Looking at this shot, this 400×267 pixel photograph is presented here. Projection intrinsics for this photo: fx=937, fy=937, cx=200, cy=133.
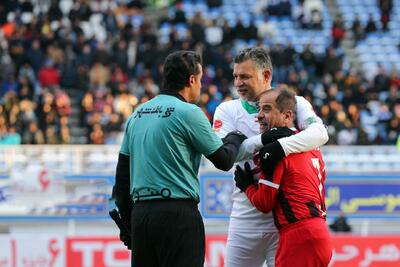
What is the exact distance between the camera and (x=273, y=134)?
5.38 m

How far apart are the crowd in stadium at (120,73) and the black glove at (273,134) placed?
1287cm

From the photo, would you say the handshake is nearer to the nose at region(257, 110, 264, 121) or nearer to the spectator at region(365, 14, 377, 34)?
the nose at region(257, 110, 264, 121)

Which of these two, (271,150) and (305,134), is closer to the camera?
(271,150)

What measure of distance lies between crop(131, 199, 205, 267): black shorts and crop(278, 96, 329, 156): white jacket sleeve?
65 centimetres

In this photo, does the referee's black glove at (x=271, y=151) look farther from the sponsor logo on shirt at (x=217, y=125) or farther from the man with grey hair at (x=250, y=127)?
the sponsor logo on shirt at (x=217, y=125)

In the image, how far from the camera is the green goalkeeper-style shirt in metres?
5.09

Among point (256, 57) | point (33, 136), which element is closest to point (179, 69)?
point (256, 57)

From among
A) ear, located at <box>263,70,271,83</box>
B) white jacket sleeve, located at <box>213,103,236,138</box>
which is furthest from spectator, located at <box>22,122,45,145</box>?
ear, located at <box>263,70,271,83</box>

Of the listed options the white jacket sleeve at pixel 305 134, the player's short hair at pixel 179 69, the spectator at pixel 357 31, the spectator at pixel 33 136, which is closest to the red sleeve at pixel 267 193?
the white jacket sleeve at pixel 305 134

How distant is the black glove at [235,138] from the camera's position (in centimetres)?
535

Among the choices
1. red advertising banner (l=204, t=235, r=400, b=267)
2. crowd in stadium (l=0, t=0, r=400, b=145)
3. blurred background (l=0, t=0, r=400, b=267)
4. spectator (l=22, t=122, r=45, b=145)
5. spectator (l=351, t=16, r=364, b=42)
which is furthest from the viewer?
spectator (l=351, t=16, r=364, b=42)

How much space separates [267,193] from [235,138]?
0.37m

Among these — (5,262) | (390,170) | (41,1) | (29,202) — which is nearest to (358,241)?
(5,262)

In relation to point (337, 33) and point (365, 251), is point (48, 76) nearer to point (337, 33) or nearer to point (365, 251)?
point (337, 33)
